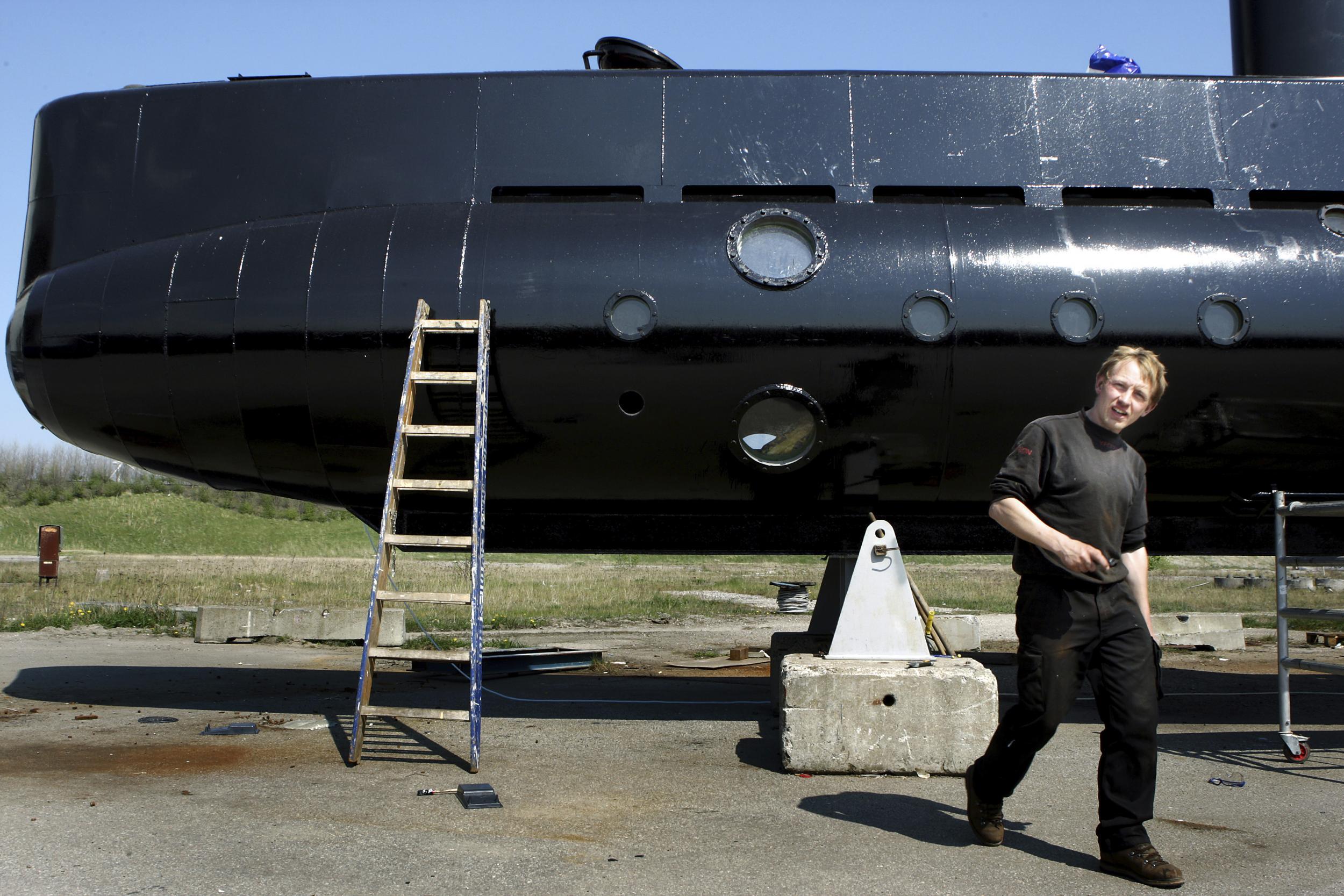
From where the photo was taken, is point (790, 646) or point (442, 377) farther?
point (790, 646)

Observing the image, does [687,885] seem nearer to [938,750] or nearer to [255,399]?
[938,750]

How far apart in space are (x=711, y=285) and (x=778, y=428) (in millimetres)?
929

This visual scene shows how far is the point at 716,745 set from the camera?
6125 millimetres

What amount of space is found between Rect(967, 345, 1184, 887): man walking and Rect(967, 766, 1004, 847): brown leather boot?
157 mm

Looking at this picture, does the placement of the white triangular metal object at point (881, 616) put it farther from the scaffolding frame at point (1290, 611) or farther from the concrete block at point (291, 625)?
the concrete block at point (291, 625)

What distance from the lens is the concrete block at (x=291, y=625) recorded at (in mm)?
12609

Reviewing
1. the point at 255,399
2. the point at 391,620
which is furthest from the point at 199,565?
the point at 255,399

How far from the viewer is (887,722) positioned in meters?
5.38

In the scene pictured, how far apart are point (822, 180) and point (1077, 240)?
1526mm

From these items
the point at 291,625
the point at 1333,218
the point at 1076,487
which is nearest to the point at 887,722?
the point at 1076,487

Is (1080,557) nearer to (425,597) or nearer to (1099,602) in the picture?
(1099,602)

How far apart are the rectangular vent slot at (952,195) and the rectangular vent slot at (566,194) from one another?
1497 mm

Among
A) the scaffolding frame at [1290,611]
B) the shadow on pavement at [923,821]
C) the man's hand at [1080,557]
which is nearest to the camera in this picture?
the man's hand at [1080,557]

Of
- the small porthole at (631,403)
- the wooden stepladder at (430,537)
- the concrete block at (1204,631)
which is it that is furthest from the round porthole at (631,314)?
the concrete block at (1204,631)
